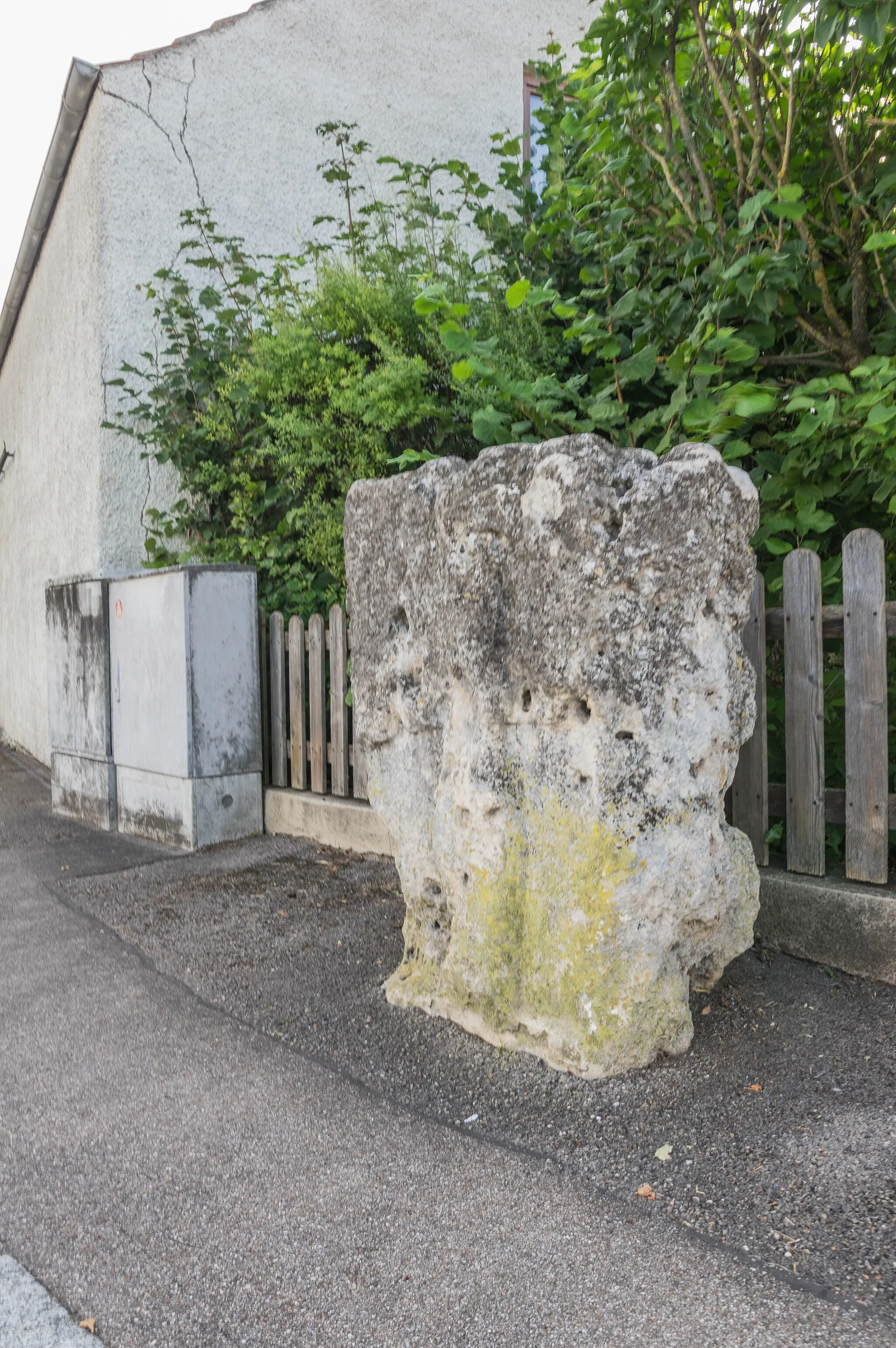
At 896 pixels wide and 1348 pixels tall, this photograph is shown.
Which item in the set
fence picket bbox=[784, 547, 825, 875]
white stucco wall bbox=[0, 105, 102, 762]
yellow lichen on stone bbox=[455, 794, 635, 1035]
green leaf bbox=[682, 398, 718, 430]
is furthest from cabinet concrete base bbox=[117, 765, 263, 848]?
green leaf bbox=[682, 398, 718, 430]

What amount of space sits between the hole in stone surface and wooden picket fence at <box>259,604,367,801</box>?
2005 millimetres

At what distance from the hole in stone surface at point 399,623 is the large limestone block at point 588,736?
0.69ft

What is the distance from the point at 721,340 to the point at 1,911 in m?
4.29

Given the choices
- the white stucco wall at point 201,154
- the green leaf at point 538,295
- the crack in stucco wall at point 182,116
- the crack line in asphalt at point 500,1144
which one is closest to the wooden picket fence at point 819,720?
the green leaf at point 538,295

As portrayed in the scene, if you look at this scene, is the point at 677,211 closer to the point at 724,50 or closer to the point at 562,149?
the point at 724,50

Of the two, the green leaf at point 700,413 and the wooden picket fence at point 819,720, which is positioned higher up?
the green leaf at point 700,413

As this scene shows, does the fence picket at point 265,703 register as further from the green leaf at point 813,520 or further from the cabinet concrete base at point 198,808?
the green leaf at point 813,520

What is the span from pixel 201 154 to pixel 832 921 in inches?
310

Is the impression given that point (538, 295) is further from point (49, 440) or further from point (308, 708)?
point (49, 440)

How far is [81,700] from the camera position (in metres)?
7.23

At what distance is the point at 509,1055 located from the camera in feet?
9.96

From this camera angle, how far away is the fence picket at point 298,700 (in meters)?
6.06

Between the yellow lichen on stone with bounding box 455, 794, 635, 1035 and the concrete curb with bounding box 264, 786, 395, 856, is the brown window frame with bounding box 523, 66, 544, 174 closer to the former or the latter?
the concrete curb with bounding box 264, 786, 395, 856

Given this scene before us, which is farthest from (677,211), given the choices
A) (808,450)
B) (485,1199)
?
(485,1199)
